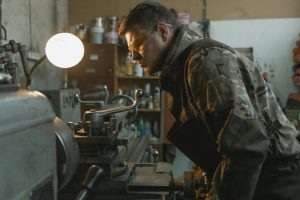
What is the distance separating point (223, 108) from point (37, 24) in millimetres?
2516

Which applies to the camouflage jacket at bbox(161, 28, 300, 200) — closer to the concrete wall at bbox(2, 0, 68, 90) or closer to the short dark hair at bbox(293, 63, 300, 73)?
the concrete wall at bbox(2, 0, 68, 90)

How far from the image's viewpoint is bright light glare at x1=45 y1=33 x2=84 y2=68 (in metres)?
1.67

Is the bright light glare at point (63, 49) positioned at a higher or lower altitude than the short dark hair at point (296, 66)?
higher

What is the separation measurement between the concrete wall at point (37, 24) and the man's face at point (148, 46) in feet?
5.06

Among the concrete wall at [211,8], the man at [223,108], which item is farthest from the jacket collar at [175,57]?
the concrete wall at [211,8]

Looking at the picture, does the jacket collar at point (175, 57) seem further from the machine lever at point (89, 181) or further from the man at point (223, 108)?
the machine lever at point (89, 181)

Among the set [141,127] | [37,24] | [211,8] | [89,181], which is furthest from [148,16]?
[211,8]

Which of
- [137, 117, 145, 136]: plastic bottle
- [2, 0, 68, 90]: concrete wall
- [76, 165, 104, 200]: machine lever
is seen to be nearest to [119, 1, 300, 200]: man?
[76, 165, 104, 200]: machine lever

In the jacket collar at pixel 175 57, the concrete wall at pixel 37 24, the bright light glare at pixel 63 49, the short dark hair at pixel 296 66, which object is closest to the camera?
the jacket collar at pixel 175 57

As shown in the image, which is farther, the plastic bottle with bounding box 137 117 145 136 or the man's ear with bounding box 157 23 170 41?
the plastic bottle with bounding box 137 117 145 136

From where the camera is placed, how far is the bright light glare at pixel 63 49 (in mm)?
1675

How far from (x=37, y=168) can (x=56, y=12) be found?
10.2 ft

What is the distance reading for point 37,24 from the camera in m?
3.15

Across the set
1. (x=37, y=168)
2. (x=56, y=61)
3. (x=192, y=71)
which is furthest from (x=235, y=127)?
(x=56, y=61)
